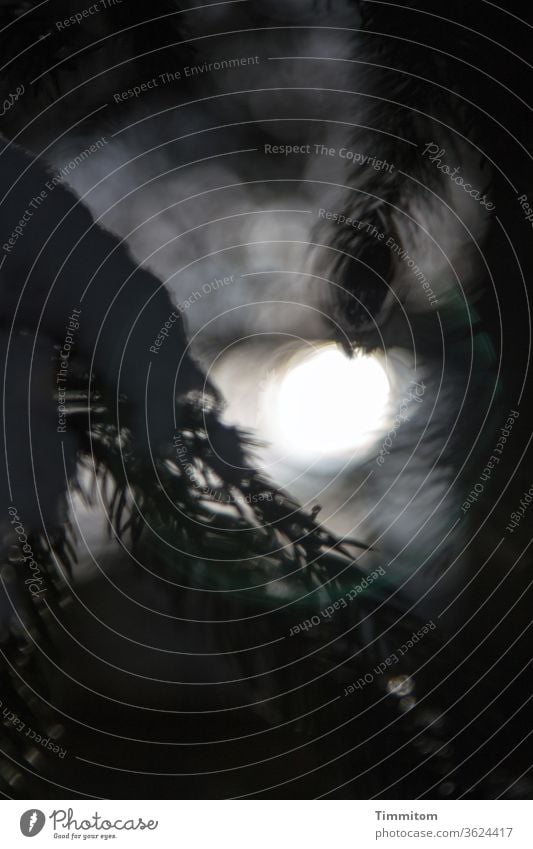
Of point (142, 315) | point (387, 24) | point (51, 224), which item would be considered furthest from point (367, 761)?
point (387, 24)

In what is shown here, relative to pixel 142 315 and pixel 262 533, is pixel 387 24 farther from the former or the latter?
pixel 262 533

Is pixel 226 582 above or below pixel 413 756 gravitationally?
above

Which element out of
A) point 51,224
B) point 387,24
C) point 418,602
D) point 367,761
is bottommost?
point 367,761

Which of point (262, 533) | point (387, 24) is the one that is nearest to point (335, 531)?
point (262, 533)

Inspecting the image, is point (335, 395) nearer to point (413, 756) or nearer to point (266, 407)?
point (266, 407)
